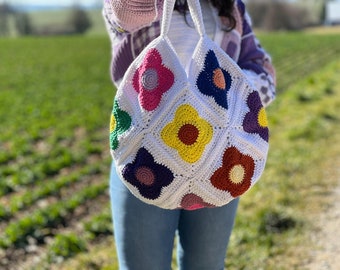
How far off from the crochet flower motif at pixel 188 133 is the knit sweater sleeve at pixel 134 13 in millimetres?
322

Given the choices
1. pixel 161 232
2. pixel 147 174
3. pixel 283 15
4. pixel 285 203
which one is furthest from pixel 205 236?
pixel 283 15

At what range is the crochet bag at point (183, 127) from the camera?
1367 millimetres

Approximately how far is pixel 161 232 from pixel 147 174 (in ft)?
1.04

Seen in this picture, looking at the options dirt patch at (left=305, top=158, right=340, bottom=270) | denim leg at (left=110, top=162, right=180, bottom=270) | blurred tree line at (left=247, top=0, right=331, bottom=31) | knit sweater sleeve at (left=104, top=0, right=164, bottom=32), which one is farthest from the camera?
blurred tree line at (left=247, top=0, right=331, bottom=31)

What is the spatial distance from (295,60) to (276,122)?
13.6 m

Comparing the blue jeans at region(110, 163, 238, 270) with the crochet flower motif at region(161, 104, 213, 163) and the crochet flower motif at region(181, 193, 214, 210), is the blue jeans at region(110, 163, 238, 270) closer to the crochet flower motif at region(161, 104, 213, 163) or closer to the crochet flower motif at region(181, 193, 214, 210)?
the crochet flower motif at region(181, 193, 214, 210)

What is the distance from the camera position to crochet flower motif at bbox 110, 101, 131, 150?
1406 millimetres

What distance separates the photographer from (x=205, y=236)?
5.64 feet

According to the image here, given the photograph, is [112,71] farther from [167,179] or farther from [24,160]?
[24,160]

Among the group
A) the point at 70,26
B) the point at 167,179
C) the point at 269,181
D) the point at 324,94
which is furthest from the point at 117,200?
the point at 70,26

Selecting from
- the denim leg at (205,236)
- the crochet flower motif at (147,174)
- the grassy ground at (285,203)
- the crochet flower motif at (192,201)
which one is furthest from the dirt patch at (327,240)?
the crochet flower motif at (147,174)

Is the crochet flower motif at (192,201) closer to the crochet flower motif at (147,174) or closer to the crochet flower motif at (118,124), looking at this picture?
the crochet flower motif at (147,174)

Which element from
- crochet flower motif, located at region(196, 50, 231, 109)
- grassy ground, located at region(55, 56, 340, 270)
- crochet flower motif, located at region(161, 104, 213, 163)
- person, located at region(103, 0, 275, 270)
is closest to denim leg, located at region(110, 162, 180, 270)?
person, located at region(103, 0, 275, 270)

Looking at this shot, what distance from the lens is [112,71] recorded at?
1710mm
